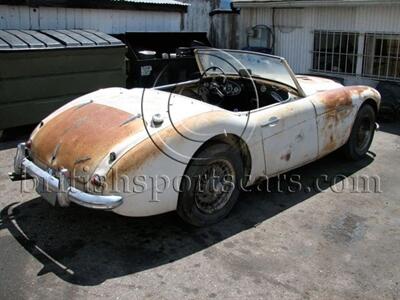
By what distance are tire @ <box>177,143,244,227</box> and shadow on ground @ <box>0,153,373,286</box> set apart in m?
0.13

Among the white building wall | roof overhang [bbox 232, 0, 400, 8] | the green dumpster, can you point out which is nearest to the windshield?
the green dumpster

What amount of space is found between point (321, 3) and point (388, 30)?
61.8 inches

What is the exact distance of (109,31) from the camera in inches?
374

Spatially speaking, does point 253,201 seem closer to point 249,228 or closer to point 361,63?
point 249,228

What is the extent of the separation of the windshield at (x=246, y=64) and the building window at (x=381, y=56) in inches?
212

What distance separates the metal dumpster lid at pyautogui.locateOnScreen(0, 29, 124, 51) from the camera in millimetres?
6809

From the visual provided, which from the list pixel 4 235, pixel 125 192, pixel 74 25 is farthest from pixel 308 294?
pixel 74 25

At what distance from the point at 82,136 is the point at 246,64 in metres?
2.06

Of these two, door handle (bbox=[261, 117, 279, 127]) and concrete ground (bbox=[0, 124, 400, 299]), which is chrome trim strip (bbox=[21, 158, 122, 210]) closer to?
concrete ground (bbox=[0, 124, 400, 299])

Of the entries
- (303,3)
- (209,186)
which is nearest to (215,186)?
(209,186)

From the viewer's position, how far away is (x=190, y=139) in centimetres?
371

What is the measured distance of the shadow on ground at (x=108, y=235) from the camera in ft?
11.4

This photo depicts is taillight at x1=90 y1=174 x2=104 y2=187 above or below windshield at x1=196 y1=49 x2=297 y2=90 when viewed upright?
below

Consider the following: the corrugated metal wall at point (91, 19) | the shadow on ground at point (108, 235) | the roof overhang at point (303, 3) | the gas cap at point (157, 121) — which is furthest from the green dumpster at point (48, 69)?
the roof overhang at point (303, 3)
